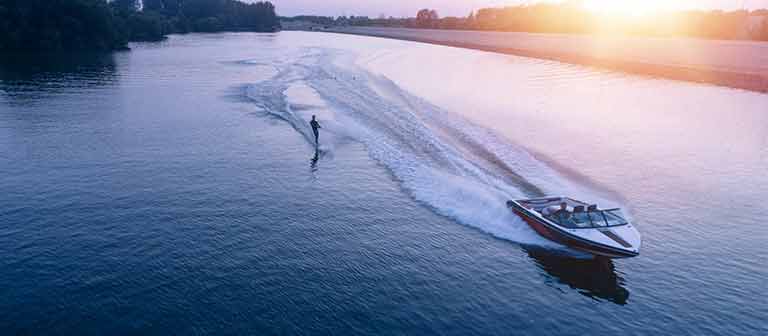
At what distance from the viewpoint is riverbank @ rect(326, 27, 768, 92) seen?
83.8 meters

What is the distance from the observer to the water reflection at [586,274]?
22484mm

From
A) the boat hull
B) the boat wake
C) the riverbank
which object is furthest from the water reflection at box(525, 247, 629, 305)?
the riverbank

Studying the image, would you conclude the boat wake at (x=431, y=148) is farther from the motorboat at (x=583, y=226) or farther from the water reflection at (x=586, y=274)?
the water reflection at (x=586, y=274)

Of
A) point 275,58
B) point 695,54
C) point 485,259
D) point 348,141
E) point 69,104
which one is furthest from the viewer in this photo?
point 275,58

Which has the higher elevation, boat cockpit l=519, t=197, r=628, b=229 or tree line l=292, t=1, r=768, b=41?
tree line l=292, t=1, r=768, b=41

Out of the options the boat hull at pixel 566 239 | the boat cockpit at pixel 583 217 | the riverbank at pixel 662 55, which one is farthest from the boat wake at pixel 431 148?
the riverbank at pixel 662 55

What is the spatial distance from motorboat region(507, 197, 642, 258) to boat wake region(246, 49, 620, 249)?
2.92ft

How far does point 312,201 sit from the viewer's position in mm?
31328

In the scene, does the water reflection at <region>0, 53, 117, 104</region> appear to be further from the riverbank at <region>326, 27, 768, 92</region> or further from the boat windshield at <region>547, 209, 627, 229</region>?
the riverbank at <region>326, 27, 768, 92</region>

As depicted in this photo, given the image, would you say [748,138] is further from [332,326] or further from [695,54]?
[695,54]

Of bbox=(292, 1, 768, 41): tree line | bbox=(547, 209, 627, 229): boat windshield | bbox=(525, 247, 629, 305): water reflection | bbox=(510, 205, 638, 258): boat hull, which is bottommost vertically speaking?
bbox=(525, 247, 629, 305): water reflection

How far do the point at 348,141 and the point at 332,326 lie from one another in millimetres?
26671

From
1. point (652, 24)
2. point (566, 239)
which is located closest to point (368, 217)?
point (566, 239)

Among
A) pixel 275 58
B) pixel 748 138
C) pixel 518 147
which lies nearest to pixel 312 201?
pixel 518 147
